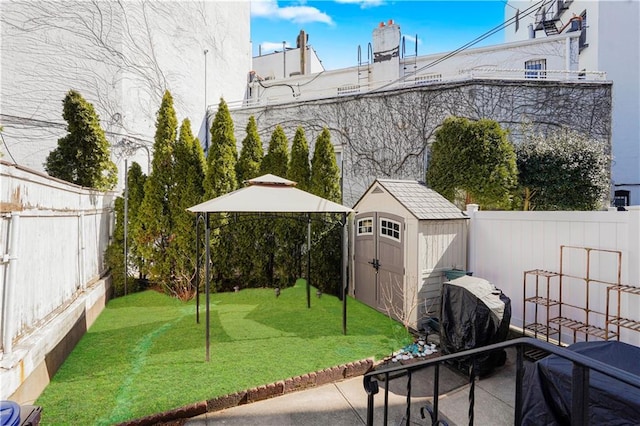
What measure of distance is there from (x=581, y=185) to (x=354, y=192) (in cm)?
686

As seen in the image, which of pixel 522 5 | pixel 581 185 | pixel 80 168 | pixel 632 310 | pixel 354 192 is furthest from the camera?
pixel 522 5

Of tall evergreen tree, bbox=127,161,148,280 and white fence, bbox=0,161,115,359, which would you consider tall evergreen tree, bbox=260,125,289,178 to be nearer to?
tall evergreen tree, bbox=127,161,148,280

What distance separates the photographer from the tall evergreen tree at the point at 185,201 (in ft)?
24.0

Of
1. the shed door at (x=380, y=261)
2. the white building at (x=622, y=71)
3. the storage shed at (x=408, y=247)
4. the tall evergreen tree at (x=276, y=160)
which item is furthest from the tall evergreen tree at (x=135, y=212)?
the white building at (x=622, y=71)

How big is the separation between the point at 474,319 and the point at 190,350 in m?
4.01

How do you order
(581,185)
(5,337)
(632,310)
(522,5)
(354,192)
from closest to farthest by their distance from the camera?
(5,337), (632,310), (581,185), (354,192), (522,5)

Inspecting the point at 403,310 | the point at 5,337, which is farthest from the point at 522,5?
the point at 5,337

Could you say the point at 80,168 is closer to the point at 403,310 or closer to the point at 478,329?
the point at 403,310

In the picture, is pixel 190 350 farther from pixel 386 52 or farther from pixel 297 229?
pixel 386 52

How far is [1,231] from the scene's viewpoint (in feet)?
10.3

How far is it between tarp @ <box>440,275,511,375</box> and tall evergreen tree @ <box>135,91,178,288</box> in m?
6.01

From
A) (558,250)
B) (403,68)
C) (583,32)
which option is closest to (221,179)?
(558,250)

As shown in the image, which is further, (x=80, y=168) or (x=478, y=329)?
(x=80, y=168)

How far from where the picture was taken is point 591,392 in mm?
2471
